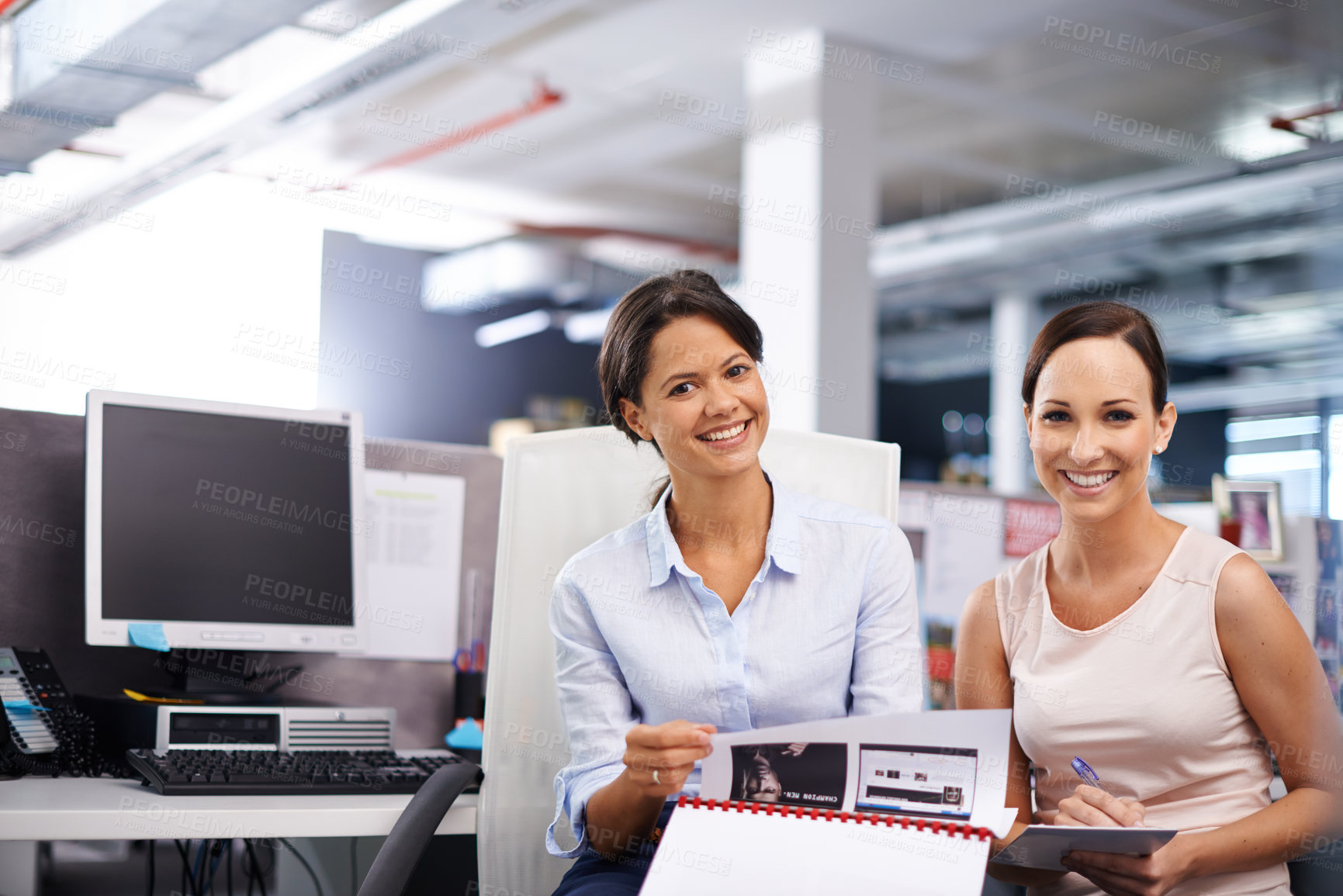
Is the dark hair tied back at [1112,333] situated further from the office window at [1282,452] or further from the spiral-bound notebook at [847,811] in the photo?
the office window at [1282,452]

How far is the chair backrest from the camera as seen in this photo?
5.35 ft

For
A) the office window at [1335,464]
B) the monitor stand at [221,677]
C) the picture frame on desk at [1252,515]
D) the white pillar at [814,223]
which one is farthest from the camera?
the office window at [1335,464]

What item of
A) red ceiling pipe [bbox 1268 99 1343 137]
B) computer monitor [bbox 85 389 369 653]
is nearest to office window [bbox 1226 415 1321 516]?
red ceiling pipe [bbox 1268 99 1343 137]

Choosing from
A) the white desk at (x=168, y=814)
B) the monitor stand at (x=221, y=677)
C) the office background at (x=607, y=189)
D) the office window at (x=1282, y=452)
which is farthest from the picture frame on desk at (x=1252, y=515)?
the office window at (x=1282, y=452)

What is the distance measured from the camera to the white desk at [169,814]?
133 cm

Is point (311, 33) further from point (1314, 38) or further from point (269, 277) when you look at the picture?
point (1314, 38)

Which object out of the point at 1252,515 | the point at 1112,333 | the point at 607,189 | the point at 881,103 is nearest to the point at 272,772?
the point at 1112,333

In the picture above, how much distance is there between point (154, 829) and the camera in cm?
135

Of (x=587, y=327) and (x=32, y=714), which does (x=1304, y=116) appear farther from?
(x=32, y=714)

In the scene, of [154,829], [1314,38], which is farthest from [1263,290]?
[154,829]

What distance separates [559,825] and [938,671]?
4.54ft

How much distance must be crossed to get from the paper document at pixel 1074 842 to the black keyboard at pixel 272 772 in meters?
0.81

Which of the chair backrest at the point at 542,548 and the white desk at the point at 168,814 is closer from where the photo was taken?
the white desk at the point at 168,814

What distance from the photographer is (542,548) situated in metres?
1.72
